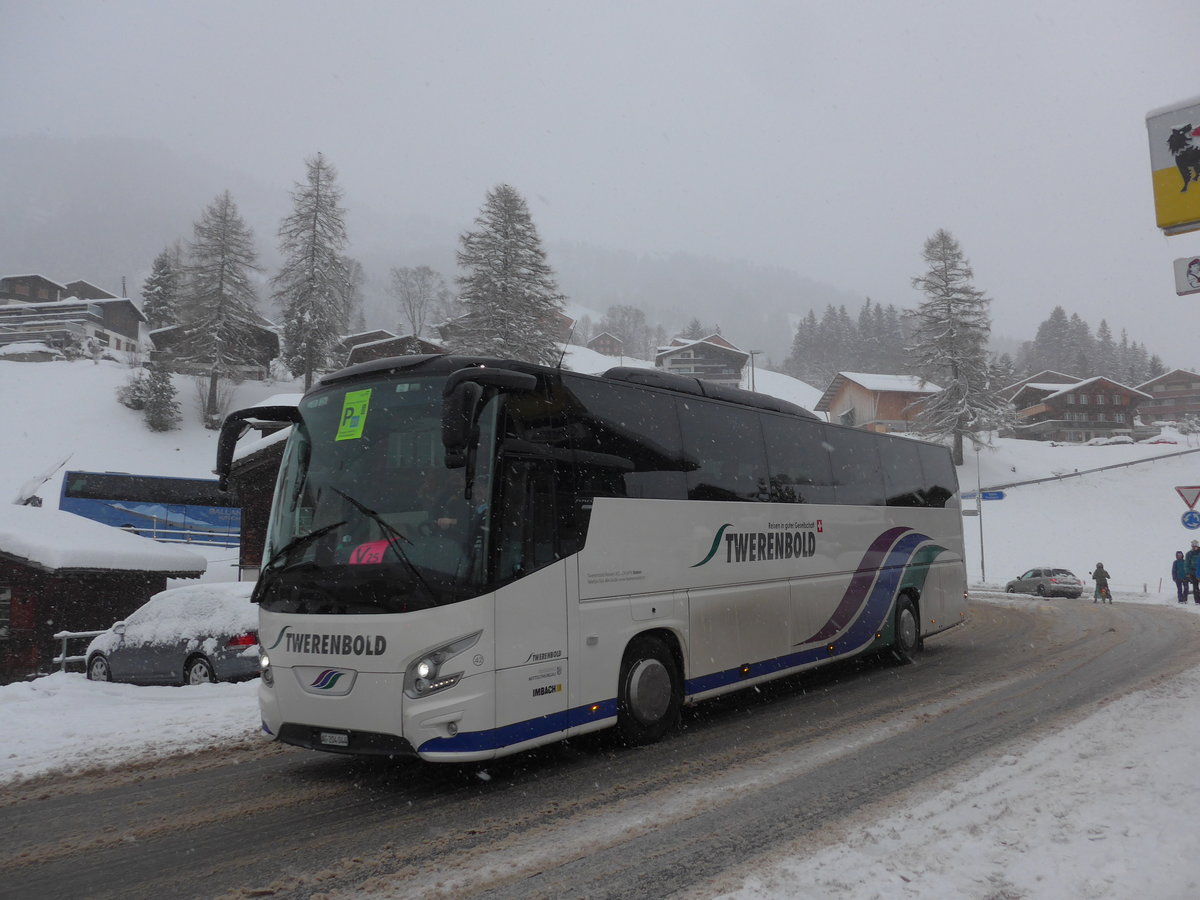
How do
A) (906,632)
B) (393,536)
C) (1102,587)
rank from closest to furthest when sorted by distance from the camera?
1. (393,536)
2. (906,632)
3. (1102,587)

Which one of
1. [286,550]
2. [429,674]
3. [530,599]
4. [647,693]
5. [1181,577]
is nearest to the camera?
[429,674]

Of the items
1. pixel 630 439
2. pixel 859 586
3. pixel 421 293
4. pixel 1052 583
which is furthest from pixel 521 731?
pixel 421 293

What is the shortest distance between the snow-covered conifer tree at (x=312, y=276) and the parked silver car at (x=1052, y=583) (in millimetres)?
45257

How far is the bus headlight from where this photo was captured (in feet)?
18.6

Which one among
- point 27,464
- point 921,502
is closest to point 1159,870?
point 921,502

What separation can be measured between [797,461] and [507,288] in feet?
109

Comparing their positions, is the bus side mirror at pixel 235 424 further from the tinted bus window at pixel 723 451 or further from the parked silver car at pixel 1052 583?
the parked silver car at pixel 1052 583

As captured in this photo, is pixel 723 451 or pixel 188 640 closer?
pixel 723 451

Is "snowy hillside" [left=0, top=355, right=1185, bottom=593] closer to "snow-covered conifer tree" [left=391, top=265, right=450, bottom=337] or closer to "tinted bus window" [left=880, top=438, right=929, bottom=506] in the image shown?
"tinted bus window" [left=880, top=438, right=929, bottom=506]

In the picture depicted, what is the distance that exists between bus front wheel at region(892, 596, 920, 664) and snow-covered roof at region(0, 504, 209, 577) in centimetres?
1559

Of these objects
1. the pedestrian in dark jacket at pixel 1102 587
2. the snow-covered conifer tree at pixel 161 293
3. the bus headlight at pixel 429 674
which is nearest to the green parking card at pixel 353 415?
the bus headlight at pixel 429 674

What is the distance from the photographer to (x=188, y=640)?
11836 mm

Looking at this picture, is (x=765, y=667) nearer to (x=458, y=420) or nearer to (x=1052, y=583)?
(x=458, y=420)

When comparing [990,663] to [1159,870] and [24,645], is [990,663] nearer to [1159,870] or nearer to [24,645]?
[1159,870]
